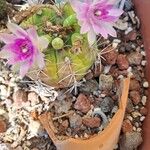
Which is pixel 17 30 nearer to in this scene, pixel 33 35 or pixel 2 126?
pixel 33 35

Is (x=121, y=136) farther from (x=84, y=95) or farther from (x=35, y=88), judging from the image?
(x=35, y=88)

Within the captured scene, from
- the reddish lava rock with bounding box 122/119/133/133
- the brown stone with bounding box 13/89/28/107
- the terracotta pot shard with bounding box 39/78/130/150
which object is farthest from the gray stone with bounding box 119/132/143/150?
the brown stone with bounding box 13/89/28/107

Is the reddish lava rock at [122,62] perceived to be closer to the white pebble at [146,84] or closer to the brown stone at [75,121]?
the white pebble at [146,84]

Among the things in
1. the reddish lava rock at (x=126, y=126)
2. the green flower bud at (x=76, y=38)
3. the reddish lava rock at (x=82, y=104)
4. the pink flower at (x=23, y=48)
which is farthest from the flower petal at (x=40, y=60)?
the reddish lava rock at (x=126, y=126)

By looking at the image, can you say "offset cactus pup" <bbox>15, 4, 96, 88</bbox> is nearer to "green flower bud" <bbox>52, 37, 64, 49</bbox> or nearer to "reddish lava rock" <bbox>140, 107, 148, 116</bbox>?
"green flower bud" <bbox>52, 37, 64, 49</bbox>

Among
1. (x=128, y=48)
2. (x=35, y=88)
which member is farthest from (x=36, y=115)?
(x=128, y=48)

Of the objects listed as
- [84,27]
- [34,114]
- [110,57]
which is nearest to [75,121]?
[34,114]

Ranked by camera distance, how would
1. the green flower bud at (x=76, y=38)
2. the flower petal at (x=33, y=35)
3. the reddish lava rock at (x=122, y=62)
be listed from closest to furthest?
the flower petal at (x=33, y=35) → the green flower bud at (x=76, y=38) → the reddish lava rock at (x=122, y=62)
